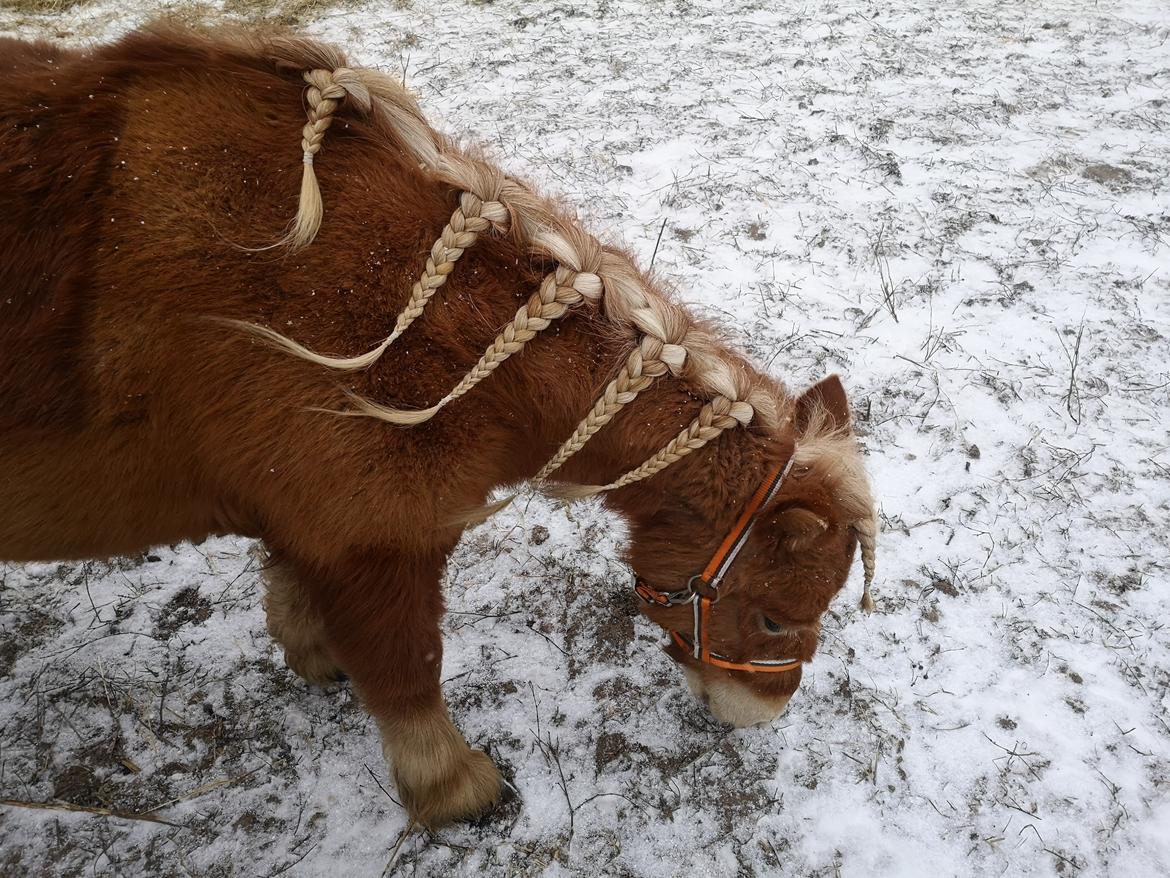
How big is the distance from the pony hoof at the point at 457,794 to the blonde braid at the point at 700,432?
1334mm

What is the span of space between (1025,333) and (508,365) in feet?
12.1

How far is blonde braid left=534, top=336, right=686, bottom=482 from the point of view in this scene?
186 centimetres

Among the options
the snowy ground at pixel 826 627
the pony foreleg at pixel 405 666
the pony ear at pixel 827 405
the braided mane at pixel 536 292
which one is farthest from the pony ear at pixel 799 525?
the snowy ground at pixel 826 627

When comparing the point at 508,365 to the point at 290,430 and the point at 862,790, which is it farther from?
the point at 862,790

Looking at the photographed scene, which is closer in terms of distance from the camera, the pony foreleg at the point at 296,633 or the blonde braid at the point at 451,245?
the blonde braid at the point at 451,245

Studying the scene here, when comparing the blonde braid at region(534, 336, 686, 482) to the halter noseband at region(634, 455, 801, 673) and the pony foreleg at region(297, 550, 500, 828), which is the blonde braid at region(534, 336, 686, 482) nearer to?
the halter noseband at region(634, 455, 801, 673)

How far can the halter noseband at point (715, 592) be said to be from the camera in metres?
2.05

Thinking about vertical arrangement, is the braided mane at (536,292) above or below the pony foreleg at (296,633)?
above

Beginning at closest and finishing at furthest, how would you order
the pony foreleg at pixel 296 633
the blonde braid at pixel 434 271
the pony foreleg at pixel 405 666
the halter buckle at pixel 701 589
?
the blonde braid at pixel 434 271 → the pony foreleg at pixel 405 666 → the halter buckle at pixel 701 589 → the pony foreleg at pixel 296 633

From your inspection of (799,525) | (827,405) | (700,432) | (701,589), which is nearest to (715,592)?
(701,589)

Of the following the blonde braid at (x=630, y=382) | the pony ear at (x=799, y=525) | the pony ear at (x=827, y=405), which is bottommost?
the pony ear at (x=799, y=525)

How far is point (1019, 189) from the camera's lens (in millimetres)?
5027

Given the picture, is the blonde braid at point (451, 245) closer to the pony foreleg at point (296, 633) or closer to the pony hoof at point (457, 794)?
the pony foreleg at point (296, 633)

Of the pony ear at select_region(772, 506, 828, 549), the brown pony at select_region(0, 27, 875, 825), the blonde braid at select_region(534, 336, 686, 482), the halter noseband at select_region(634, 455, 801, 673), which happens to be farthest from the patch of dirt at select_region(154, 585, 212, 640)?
the pony ear at select_region(772, 506, 828, 549)
